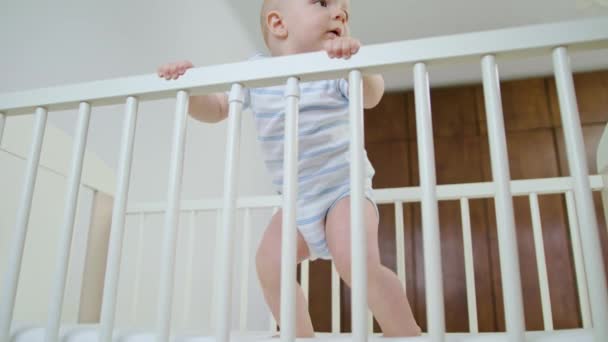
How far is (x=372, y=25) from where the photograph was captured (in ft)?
7.44

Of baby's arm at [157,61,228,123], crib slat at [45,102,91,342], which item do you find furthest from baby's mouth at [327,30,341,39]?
crib slat at [45,102,91,342]

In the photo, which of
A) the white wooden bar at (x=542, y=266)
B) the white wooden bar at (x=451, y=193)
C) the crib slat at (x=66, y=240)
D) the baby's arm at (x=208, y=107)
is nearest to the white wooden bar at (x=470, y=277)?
the white wooden bar at (x=451, y=193)

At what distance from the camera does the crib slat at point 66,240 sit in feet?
1.72

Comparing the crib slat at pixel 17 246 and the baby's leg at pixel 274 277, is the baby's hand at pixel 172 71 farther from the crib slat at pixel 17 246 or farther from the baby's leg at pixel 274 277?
the baby's leg at pixel 274 277

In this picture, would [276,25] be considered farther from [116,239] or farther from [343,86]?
[116,239]

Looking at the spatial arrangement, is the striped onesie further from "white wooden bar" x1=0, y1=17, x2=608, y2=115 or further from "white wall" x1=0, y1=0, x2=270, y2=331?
"white wall" x1=0, y1=0, x2=270, y2=331

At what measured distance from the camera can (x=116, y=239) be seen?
0.53m

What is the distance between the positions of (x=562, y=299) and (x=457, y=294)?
0.49 m

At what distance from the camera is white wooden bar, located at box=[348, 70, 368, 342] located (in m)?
0.44

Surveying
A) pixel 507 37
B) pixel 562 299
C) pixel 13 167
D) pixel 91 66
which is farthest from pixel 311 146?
pixel 562 299

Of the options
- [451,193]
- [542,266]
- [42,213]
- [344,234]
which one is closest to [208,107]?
[344,234]

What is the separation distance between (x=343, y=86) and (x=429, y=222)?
0.35 metres

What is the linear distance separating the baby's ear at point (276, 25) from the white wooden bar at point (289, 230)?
0.36 metres

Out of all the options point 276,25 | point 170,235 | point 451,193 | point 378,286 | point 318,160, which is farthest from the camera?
point 451,193
